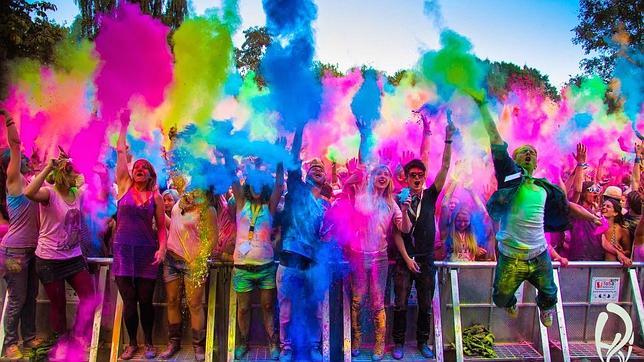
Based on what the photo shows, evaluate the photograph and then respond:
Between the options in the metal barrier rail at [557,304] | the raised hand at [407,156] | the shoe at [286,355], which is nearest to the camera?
the shoe at [286,355]

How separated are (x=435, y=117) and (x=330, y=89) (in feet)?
3.30

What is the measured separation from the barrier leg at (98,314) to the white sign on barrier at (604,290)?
4.43 m

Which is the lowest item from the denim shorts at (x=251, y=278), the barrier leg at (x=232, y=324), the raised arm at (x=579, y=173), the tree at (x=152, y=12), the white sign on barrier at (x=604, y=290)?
the barrier leg at (x=232, y=324)

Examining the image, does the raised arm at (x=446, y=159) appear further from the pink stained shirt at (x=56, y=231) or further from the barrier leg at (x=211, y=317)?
the pink stained shirt at (x=56, y=231)

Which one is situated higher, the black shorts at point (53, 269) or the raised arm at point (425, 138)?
the raised arm at point (425, 138)

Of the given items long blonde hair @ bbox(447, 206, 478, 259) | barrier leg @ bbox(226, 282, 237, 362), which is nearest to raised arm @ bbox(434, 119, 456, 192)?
long blonde hair @ bbox(447, 206, 478, 259)

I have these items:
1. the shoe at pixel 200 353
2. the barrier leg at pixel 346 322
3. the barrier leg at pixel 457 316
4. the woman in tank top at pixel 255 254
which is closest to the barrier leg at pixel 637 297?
the barrier leg at pixel 457 316

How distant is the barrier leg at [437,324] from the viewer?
14.2 ft

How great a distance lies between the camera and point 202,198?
171 inches

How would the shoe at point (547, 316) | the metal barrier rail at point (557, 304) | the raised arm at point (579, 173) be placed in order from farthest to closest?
the raised arm at point (579, 173), the shoe at point (547, 316), the metal barrier rail at point (557, 304)

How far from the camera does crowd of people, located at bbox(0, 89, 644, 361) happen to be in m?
4.27

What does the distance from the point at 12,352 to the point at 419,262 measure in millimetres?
3514

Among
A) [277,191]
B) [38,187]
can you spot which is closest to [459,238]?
[277,191]

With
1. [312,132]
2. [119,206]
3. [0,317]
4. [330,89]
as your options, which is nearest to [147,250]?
[119,206]
